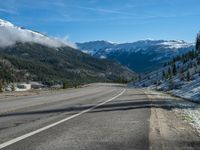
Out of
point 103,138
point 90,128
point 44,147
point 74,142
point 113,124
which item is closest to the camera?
point 44,147

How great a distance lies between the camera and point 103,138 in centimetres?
1105

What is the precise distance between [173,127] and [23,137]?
5368mm

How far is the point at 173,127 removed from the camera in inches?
558

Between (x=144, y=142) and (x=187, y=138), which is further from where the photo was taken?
(x=187, y=138)

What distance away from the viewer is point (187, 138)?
1141 cm

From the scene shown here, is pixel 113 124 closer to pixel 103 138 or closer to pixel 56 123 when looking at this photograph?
pixel 56 123

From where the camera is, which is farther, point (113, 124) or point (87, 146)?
point (113, 124)

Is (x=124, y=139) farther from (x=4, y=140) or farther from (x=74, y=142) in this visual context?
(x=4, y=140)

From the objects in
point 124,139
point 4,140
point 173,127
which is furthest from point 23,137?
point 173,127

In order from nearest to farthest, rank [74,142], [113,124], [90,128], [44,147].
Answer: [44,147]
[74,142]
[90,128]
[113,124]

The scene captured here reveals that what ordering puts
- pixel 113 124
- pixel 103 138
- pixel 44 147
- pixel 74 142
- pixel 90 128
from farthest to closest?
pixel 113 124, pixel 90 128, pixel 103 138, pixel 74 142, pixel 44 147

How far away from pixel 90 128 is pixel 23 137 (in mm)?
2834

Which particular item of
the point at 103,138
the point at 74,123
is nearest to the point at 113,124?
the point at 74,123

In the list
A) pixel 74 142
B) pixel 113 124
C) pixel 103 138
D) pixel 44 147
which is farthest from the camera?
pixel 113 124
